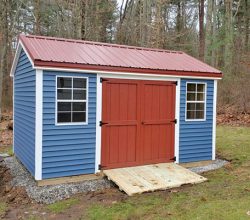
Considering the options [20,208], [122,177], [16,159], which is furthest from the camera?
[16,159]

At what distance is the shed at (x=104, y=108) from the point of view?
602cm

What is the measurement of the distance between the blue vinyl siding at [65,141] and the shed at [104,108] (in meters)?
0.02

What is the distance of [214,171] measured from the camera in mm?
7266

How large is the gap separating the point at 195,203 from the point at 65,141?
2.81m

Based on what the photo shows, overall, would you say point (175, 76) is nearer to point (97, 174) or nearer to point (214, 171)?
point (214, 171)

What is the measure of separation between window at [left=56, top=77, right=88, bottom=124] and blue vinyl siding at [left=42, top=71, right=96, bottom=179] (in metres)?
0.10

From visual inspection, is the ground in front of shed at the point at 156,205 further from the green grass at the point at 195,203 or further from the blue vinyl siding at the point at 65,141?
the blue vinyl siding at the point at 65,141

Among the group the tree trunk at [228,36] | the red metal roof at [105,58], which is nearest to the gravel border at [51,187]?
the red metal roof at [105,58]

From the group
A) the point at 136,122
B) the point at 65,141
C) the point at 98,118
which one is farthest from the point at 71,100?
the point at 136,122

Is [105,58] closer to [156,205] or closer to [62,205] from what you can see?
[62,205]

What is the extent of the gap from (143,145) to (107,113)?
1231 mm

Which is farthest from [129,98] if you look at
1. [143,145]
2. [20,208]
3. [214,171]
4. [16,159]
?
[16,159]

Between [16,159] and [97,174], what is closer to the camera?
[97,174]

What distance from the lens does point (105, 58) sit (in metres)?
6.87
